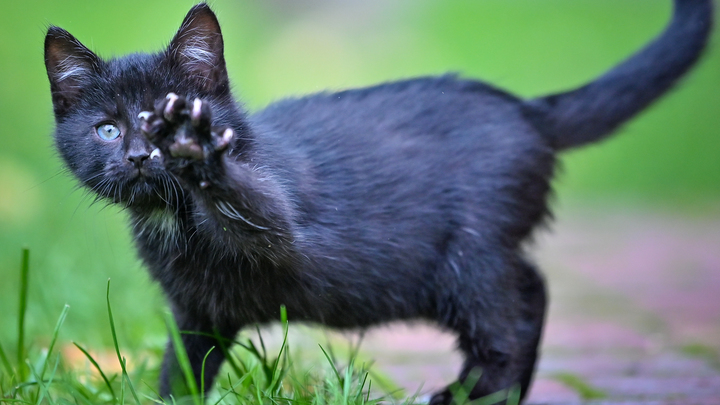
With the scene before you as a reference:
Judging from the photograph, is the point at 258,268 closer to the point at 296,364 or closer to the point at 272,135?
the point at 272,135

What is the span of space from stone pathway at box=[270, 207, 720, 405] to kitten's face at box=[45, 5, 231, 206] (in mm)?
1056

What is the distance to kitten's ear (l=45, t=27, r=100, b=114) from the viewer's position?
2.24 meters

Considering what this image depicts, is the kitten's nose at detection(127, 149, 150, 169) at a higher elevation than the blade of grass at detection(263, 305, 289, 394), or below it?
higher

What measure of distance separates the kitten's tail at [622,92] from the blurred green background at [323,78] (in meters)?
0.10

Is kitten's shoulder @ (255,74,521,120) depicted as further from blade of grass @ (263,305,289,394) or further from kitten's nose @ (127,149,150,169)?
blade of grass @ (263,305,289,394)

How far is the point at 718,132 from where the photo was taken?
700cm

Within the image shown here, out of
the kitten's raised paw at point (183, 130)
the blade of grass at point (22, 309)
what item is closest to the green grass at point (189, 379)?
the blade of grass at point (22, 309)

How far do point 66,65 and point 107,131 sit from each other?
0.88 feet

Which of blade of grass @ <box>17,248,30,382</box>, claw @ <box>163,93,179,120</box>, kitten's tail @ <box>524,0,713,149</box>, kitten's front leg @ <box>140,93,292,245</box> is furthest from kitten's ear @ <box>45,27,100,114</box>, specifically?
kitten's tail @ <box>524,0,713,149</box>

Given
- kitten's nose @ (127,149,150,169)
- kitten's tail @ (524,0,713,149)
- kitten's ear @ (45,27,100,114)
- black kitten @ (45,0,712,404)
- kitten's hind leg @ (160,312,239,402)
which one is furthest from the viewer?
kitten's tail @ (524,0,713,149)

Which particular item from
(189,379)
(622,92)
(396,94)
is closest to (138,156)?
(189,379)

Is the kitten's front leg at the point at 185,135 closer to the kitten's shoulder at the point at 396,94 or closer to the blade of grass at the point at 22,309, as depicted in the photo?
the blade of grass at the point at 22,309

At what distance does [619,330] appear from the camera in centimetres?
346

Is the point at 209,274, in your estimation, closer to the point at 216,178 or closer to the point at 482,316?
the point at 216,178
